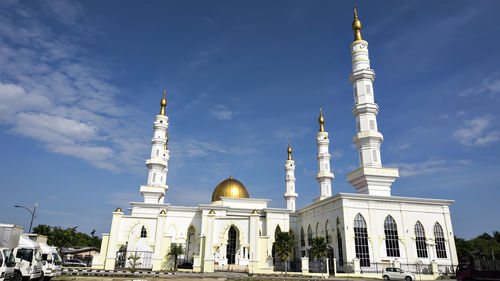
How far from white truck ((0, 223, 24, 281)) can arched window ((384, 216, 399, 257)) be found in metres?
27.0

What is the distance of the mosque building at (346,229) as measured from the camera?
28234mm

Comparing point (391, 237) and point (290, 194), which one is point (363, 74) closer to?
point (391, 237)

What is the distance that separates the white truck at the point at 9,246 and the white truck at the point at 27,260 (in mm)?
171

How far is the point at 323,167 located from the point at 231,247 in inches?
602

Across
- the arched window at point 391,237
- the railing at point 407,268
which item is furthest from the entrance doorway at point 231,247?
the arched window at point 391,237

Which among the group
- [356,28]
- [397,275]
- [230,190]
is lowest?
[397,275]

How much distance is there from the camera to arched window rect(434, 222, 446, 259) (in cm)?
3005

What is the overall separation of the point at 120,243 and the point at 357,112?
26.6m

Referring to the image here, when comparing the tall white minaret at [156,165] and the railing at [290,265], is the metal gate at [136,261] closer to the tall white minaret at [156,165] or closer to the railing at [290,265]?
the tall white minaret at [156,165]

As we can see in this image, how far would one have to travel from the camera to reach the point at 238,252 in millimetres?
33656

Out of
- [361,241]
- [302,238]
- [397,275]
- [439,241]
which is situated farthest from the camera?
[302,238]

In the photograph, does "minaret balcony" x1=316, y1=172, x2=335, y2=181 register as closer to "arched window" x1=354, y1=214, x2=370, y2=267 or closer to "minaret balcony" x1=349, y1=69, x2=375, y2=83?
"arched window" x1=354, y1=214, x2=370, y2=267

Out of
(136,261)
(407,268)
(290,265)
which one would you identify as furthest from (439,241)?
(136,261)

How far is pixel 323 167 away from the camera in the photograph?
4228 centimetres
